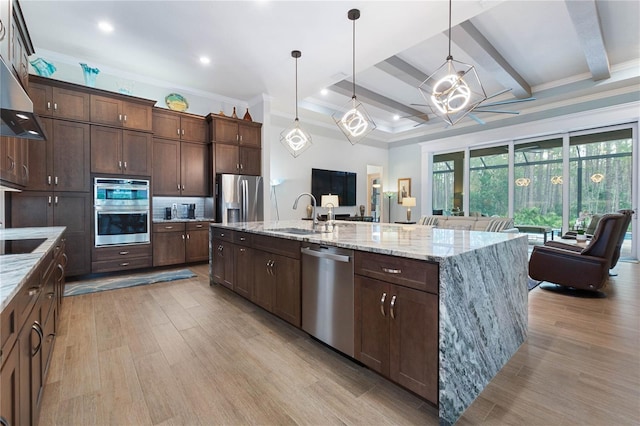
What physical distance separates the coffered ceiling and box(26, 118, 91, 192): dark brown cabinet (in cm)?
120

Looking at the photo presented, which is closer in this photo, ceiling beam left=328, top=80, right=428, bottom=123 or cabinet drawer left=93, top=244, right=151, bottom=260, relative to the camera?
cabinet drawer left=93, top=244, right=151, bottom=260

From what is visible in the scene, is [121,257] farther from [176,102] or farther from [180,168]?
[176,102]

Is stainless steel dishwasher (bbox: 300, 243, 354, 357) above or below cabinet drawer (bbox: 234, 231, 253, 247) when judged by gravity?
below

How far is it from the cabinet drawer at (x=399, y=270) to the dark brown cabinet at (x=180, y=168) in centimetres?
431

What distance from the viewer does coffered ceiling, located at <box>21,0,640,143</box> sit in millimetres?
3318

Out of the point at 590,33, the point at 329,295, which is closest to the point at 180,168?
the point at 329,295

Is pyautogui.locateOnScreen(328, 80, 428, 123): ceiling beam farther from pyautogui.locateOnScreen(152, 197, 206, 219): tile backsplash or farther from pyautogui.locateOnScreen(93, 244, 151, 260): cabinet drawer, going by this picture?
Answer: pyautogui.locateOnScreen(93, 244, 151, 260): cabinet drawer

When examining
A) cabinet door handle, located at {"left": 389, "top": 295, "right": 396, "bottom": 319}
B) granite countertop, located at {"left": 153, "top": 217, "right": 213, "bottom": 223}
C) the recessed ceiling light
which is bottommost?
cabinet door handle, located at {"left": 389, "top": 295, "right": 396, "bottom": 319}

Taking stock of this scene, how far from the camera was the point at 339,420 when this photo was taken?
151 cm

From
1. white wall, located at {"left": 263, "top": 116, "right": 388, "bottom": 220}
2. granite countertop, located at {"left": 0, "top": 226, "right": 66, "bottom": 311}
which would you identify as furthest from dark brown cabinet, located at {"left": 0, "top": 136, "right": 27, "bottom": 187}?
white wall, located at {"left": 263, "top": 116, "right": 388, "bottom": 220}

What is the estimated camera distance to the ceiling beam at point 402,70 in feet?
Answer: 16.3

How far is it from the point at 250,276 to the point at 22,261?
5.97ft

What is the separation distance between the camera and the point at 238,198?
545 cm

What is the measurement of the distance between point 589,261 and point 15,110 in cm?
544
